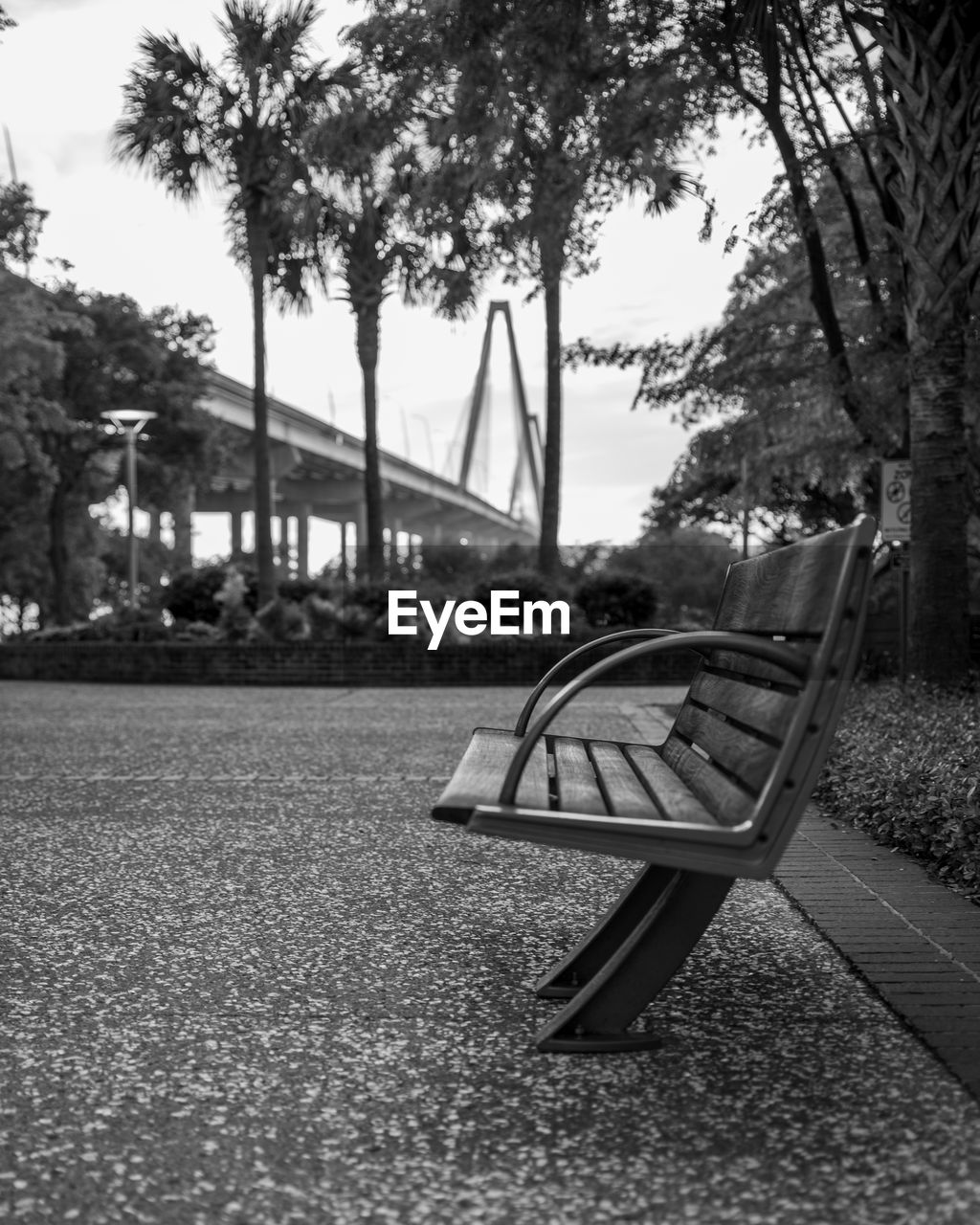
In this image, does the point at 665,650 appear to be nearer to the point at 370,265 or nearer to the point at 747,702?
the point at 747,702

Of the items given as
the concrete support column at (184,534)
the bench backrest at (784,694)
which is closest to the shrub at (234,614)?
the bench backrest at (784,694)

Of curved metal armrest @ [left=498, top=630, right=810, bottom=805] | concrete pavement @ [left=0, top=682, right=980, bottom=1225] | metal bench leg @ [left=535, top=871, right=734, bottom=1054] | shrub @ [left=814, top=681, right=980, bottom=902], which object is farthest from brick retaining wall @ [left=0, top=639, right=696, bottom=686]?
curved metal armrest @ [left=498, top=630, right=810, bottom=805]

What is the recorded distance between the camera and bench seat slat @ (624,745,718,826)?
107 inches

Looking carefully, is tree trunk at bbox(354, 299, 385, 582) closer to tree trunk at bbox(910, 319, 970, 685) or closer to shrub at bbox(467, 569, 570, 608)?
shrub at bbox(467, 569, 570, 608)

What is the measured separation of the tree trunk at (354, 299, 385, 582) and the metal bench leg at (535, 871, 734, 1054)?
19705 millimetres

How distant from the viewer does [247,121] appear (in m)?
22.8

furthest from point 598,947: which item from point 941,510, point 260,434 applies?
point 260,434

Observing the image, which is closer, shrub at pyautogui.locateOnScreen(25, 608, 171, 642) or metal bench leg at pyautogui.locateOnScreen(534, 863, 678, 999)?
metal bench leg at pyautogui.locateOnScreen(534, 863, 678, 999)

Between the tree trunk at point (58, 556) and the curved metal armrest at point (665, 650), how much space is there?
30.2 metres

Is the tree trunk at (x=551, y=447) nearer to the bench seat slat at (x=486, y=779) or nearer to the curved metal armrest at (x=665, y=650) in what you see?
the bench seat slat at (x=486, y=779)

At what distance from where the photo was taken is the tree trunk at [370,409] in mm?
23594

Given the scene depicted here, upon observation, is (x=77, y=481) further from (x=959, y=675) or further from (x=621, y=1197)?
(x=621, y=1197)

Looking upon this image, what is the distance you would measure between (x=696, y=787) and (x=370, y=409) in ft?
70.7

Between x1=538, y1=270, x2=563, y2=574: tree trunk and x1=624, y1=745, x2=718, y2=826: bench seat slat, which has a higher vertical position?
x1=538, y1=270, x2=563, y2=574: tree trunk
